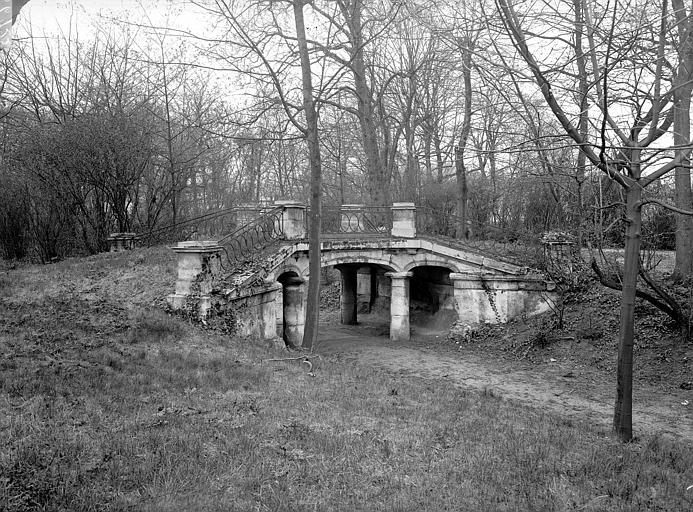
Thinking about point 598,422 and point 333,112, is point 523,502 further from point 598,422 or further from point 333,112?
point 333,112

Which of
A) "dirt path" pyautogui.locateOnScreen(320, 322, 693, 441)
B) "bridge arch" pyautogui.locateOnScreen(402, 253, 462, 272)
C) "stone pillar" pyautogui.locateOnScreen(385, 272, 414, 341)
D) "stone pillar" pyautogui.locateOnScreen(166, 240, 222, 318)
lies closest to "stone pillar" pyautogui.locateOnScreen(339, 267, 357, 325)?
"dirt path" pyautogui.locateOnScreen(320, 322, 693, 441)

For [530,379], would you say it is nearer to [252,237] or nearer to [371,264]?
[371,264]

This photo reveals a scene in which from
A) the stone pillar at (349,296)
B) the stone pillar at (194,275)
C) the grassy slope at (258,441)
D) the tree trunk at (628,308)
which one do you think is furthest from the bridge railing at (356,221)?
the tree trunk at (628,308)

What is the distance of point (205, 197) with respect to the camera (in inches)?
938

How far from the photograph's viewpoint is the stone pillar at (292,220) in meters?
13.4

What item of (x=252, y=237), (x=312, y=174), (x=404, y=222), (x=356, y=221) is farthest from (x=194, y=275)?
(x=356, y=221)

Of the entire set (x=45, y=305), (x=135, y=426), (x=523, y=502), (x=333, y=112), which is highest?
(x=333, y=112)

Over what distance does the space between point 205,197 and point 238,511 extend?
21.6 meters

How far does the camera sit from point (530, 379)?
35.7ft

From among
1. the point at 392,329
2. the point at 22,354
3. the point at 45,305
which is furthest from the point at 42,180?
the point at 392,329

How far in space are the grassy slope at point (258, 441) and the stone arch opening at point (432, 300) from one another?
8566mm

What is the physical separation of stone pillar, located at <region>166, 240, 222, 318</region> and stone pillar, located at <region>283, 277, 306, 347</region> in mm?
3783

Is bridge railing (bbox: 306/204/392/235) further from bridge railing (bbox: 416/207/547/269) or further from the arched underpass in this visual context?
bridge railing (bbox: 416/207/547/269)

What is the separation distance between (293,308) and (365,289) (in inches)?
353
